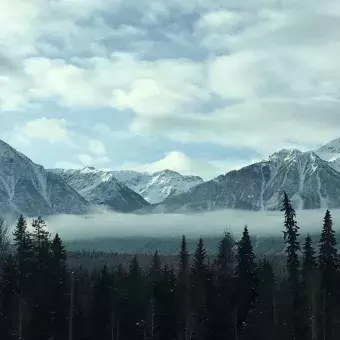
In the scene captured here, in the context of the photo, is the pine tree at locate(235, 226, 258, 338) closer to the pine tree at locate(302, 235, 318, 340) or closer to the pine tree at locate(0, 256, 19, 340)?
the pine tree at locate(302, 235, 318, 340)

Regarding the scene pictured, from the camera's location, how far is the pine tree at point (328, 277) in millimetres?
75500

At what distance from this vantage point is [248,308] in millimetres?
79750

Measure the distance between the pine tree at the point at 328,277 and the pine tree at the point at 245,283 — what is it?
8001 millimetres


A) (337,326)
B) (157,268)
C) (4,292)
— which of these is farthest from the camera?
(157,268)

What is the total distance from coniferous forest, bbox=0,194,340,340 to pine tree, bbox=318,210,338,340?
0.11m

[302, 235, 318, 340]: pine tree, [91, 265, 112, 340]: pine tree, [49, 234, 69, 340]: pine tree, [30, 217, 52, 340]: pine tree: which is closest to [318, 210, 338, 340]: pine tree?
[302, 235, 318, 340]: pine tree

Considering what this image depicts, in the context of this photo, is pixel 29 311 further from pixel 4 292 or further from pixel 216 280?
pixel 216 280

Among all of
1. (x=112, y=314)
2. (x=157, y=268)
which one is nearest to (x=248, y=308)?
(x=112, y=314)

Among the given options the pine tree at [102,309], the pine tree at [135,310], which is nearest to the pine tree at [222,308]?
the pine tree at [135,310]

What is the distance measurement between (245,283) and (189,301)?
6.72 metres

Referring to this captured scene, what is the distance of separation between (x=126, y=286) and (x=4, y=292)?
15.2 m

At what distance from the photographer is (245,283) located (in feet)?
263

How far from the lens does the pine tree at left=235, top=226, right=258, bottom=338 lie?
79250 mm

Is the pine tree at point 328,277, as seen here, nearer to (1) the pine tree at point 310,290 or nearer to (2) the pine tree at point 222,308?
(1) the pine tree at point 310,290
